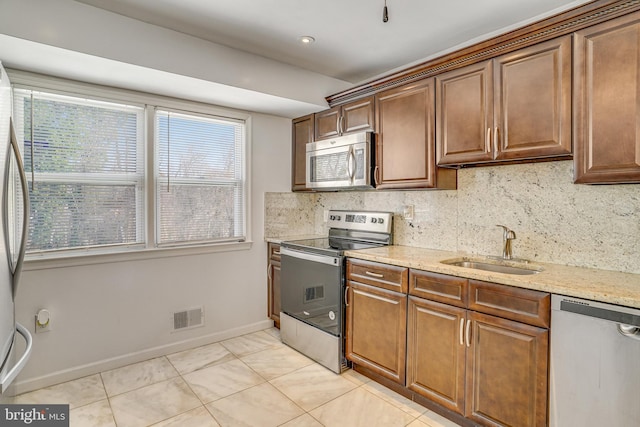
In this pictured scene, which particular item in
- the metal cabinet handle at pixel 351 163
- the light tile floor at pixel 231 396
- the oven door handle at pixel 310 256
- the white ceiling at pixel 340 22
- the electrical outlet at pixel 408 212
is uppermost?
the white ceiling at pixel 340 22

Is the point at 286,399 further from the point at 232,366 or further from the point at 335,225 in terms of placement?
the point at 335,225

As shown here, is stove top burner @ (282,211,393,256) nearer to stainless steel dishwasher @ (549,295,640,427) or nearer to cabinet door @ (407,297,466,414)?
cabinet door @ (407,297,466,414)

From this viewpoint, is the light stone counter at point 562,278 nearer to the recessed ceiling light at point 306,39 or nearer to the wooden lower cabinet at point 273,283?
the wooden lower cabinet at point 273,283

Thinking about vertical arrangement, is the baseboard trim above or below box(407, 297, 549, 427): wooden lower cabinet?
below

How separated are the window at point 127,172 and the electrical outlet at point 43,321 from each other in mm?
421

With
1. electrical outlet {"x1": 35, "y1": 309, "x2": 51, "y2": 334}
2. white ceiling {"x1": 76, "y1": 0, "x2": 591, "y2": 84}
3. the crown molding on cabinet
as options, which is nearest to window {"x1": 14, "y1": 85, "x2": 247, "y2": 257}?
electrical outlet {"x1": 35, "y1": 309, "x2": 51, "y2": 334}

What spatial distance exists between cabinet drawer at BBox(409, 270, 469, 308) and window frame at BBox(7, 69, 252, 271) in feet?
6.16

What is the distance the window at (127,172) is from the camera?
2.45 metres

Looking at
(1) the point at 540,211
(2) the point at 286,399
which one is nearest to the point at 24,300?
(2) the point at 286,399

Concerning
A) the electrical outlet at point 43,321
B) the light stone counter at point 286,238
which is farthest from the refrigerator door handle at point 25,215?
the light stone counter at point 286,238

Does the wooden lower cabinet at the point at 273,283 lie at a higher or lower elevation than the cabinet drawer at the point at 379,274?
lower

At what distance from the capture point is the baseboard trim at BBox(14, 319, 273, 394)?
95.1 inches

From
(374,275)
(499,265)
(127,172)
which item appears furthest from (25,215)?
(499,265)

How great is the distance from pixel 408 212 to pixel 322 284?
37.8 inches
